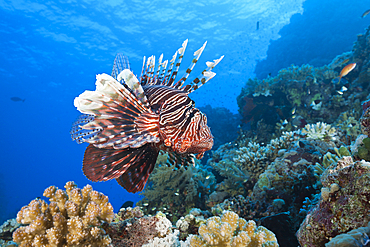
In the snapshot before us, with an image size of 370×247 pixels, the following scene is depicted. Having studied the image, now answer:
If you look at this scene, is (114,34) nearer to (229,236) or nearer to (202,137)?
(202,137)

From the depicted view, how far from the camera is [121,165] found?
207 cm

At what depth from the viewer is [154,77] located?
10.1 feet

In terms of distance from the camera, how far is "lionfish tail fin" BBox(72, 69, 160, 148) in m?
1.79

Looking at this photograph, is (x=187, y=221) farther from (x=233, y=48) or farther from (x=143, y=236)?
(x=233, y=48)

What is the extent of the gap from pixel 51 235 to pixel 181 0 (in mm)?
32829

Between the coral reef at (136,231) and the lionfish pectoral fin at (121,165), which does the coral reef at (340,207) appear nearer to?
the coral reef at (136,231)

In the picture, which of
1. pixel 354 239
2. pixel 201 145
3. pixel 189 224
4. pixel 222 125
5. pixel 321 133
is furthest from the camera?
pixel 222 125

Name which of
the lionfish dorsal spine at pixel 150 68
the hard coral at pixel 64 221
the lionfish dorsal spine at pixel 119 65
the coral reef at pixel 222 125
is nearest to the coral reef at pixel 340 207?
the hard coral at pixel 64 221

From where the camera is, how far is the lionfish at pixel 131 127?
1838mm

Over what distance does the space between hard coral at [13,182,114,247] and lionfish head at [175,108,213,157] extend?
4.23 feet

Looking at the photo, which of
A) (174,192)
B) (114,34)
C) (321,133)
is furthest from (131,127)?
(114,34)

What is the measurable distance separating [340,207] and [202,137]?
60.6 inches

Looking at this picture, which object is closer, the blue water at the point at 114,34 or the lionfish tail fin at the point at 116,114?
the lionfish tail fin at the point at 116,114

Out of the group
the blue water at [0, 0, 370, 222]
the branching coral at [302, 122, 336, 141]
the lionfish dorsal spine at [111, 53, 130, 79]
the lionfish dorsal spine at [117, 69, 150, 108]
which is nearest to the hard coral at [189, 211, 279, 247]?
the lionfish dorsal spine at [117, 69, 150, 108]
